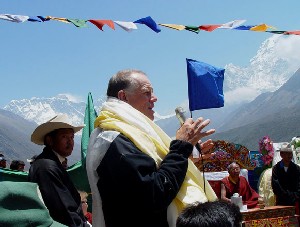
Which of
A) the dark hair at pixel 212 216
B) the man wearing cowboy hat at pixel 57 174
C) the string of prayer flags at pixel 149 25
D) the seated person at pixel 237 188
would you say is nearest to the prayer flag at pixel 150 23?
the string of prayer flags at pixel 149 25

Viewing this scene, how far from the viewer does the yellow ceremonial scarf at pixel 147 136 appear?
2.39 metres

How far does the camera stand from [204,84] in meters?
3.71

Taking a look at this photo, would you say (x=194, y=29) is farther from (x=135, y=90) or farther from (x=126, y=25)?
(x=135, y=90)

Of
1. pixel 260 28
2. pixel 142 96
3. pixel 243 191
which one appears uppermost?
pixel 260 28

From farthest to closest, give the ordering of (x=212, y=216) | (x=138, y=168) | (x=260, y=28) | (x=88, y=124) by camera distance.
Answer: (x=88, y=124) < (x=260, y=28) < (x=138, y=168) < (x=212, y=216)

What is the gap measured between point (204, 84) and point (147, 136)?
1.36 meters

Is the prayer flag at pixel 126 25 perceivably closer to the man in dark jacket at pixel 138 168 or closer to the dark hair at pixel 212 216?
the man in dark jacket at pixel 138 168

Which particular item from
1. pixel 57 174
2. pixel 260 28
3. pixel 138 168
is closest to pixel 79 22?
pixel 260 28

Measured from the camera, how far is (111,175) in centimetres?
234

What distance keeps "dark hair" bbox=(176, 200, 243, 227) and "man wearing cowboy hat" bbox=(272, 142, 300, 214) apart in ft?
18.5

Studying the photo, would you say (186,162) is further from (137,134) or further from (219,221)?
(219,221)

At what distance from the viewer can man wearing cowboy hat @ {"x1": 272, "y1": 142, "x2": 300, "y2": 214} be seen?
7086 mm

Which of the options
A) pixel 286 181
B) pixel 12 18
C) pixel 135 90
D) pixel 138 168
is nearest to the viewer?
pixel 138 168

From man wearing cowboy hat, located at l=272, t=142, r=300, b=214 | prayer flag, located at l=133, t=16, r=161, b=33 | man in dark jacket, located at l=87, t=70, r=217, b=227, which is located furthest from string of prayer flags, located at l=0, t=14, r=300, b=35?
man in dark jacket, located at l=87, t=70, r=217, b=227
